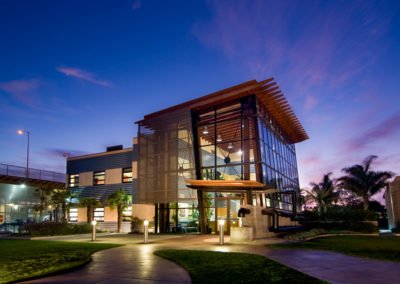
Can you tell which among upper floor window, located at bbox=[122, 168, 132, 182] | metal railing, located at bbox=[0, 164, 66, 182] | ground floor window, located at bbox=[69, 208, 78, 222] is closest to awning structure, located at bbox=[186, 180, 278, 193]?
upper floor window, located at bbox=[122, 168, 132, 182]

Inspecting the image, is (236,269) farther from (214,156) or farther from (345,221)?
(345,221)

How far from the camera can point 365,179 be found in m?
37.6

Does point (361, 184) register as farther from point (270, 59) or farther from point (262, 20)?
point (262, 20)

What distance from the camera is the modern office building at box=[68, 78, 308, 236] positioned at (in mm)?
22453

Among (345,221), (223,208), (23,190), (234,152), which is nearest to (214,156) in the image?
(234,152)

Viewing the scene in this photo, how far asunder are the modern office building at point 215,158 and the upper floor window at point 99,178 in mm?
5279

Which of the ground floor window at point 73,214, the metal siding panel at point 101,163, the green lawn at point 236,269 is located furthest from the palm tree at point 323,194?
the green lawn at point 236,269

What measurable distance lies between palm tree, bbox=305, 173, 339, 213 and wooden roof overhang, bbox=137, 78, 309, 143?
14.6 m

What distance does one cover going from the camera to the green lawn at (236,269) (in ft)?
23.2

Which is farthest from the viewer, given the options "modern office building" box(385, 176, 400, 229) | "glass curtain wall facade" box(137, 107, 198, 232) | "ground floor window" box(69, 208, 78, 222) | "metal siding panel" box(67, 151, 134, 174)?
"ground floor window" box(69, 208, 78, 222)

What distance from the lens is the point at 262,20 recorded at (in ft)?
53.9

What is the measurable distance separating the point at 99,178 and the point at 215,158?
15.6 m

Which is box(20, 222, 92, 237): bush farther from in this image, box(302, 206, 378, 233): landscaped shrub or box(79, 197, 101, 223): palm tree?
box(302, 206, 378, 233): landscaped shrub

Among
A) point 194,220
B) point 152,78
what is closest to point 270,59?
point 152,78
